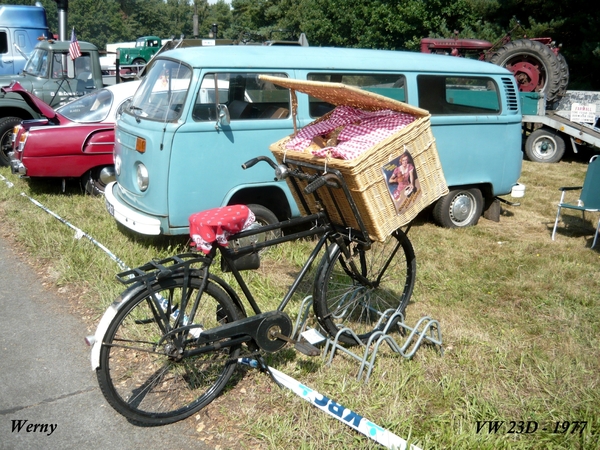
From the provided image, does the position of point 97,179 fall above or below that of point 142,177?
below

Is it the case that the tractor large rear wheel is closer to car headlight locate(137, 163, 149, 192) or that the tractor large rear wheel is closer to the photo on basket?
car headlight locate(137, 163, 149, 192)

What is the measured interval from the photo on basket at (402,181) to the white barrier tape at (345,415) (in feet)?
3.93

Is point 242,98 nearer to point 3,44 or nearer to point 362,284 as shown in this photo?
point 362,284

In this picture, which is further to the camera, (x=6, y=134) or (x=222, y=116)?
(x=6, y=134)

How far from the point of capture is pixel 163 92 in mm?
6039

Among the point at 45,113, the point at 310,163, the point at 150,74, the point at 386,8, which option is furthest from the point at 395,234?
the point at 386,8

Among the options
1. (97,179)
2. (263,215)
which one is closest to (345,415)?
(263,215)

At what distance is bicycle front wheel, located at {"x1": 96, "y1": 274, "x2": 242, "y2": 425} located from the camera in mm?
3316

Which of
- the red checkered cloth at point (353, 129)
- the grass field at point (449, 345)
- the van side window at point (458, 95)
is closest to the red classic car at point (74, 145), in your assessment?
the grass field at point (449, 345)

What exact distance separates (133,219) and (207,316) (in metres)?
1.87

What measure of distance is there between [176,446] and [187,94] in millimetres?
3400

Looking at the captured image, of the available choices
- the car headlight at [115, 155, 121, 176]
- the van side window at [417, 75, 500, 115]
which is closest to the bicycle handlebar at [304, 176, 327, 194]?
the car headlight at [115, 155, 121, 176]

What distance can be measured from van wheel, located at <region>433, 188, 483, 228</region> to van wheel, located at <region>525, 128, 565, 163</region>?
19.7 ft

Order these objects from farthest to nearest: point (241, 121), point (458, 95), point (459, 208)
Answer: point (459, 208), point (458, 95), point (241, 121)
